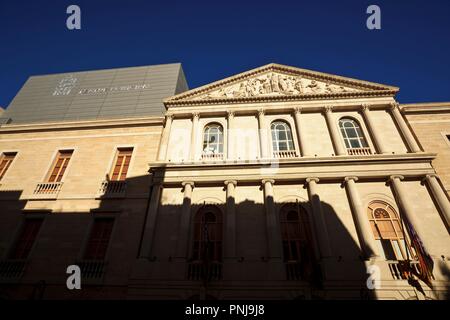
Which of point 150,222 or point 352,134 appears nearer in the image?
point 150,222

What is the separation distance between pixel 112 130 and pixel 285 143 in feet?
35.7

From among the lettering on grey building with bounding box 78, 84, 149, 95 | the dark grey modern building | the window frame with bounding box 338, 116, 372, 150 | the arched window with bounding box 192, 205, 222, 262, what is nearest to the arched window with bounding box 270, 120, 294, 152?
the window frame with bounding box 338, 116, 372, 150

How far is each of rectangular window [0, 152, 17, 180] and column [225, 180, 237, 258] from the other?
13.9 m

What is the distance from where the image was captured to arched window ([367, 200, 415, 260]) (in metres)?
10.5

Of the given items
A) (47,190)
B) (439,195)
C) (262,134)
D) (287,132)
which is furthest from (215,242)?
(439,195)

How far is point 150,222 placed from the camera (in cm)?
1177

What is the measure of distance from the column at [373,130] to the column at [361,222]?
2.60 metres

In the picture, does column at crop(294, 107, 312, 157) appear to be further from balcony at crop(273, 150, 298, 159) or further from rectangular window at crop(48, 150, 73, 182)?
rectangular window at crop(48, 150, 73, 182)

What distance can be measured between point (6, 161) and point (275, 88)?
17798 mm

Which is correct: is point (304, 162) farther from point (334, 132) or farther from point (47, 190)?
point (47, 190)
